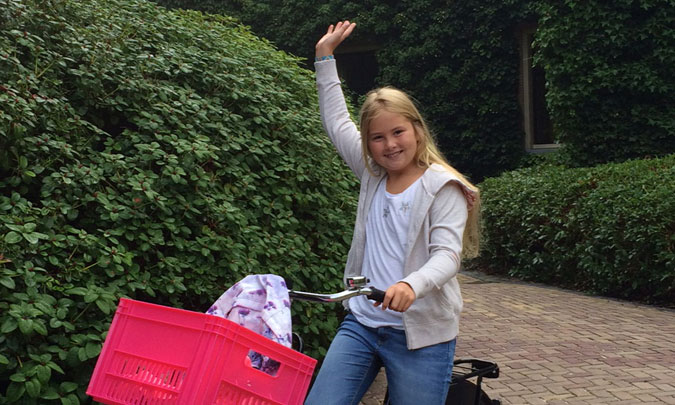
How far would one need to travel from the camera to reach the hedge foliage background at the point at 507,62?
1241 centimetres

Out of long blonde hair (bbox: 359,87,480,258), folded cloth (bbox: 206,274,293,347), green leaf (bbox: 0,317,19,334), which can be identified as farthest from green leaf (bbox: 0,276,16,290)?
long blonde hair (bbox: 359,87,480,258)

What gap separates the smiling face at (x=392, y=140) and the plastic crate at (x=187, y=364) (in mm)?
796

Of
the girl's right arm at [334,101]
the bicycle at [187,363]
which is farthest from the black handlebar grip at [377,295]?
the girl's right arm at [334,101]

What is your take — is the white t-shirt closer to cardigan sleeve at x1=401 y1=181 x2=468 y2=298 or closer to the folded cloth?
cardigan sleeve at x1=401 y1=181 x2=468 y2=298

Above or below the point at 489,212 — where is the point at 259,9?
above

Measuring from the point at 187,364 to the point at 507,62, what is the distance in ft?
51.4

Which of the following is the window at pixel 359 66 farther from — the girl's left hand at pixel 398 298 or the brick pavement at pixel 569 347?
the girl's left hand at pixel 398 298

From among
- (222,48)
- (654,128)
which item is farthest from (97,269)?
(654,128)

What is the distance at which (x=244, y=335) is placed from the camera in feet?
5.76

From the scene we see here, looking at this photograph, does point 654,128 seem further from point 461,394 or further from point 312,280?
point 461,394

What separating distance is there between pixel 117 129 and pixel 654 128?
408 inches

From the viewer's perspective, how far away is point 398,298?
6.67ft

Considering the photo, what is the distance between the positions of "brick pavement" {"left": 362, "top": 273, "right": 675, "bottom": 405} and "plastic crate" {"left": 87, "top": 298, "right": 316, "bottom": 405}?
2.87 meters

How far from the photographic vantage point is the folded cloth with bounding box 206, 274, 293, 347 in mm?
2098
